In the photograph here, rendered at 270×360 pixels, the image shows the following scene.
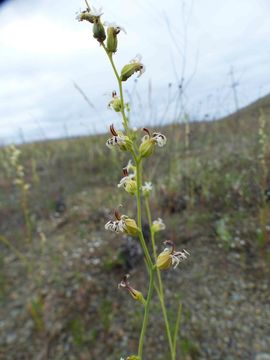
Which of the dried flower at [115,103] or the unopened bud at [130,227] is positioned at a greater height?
the dried flower at [115,103]

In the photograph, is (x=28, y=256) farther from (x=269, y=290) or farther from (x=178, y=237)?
(x=269, y=290)

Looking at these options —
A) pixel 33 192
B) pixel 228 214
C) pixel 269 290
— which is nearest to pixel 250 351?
pixel 269 290

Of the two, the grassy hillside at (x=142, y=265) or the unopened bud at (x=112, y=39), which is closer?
the unopened bud at (x=112, y=39)

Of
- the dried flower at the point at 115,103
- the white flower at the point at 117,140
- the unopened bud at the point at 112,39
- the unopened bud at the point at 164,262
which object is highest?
the unopened bud at the point at 112,39

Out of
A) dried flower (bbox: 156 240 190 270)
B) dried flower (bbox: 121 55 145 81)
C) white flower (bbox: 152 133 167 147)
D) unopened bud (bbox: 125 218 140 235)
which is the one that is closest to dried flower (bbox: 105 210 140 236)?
unopened bud (bbox: 125 218 140 235)

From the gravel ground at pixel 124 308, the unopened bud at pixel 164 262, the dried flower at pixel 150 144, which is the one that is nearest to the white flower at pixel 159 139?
the dried flower at pixel 150 144

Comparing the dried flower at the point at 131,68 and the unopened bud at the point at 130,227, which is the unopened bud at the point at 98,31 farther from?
the unopened bud at the point at 130,227

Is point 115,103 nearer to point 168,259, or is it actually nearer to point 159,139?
point 159,139

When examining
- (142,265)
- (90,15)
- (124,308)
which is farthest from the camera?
(142,265)

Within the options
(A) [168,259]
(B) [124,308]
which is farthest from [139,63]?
(B) [124,308]
